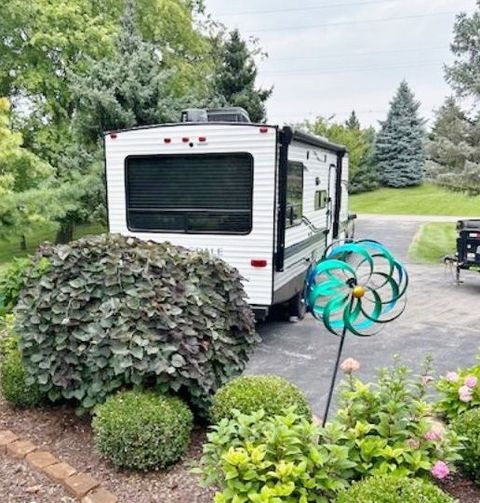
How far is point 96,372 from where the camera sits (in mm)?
2842

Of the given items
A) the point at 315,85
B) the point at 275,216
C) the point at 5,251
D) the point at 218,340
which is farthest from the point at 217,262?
the point at 315,85

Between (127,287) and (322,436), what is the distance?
54.5 inches

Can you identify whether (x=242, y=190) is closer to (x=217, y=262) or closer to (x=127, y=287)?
(x=217, y=262)

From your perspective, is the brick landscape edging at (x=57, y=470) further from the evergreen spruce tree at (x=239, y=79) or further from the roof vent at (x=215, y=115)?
the evergreen spruce tree at (x=239, y=79)

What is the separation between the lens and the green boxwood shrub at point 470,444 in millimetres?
2244

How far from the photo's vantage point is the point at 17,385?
3203mm

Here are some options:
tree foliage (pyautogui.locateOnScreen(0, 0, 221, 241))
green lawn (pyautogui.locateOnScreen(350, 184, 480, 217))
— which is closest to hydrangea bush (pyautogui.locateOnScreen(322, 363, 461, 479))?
tree foliage (pyautogui.locateOnScreen(0, 0, 221, 241))

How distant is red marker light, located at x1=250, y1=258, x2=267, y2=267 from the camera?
16.6 ft

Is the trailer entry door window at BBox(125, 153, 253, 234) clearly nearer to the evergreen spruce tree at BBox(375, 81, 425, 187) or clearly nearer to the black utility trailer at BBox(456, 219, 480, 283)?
the black utility trailer at BBox(456, 219, 480, 283)

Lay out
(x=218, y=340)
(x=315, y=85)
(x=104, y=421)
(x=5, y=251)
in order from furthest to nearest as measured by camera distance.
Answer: (x=315, y=85)
(x=5, y=251)
(x=218, y=340)
(x=104, y=421)

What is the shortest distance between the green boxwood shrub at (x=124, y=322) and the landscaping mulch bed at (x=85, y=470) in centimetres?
22

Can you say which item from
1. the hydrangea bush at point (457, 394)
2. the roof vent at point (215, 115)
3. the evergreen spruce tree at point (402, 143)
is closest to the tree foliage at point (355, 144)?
the evergreen spruce tree at point (402, 143)

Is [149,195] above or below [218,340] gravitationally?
above

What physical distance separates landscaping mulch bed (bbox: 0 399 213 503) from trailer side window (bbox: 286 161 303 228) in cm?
297
